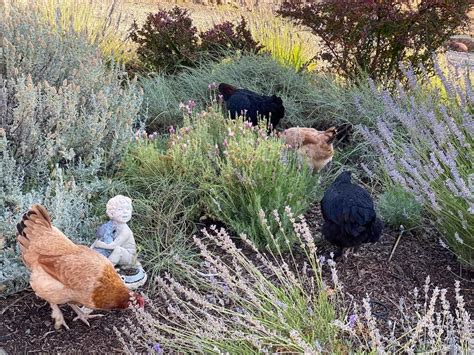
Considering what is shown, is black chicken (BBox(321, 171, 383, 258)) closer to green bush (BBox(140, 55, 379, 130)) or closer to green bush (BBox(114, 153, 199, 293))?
green bush (BBox(114, 153, 199, 293))

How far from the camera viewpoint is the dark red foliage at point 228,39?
6.58 m

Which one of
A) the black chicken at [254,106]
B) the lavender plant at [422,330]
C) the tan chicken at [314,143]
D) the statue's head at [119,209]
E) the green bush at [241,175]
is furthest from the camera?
the black chicken at [254,106]

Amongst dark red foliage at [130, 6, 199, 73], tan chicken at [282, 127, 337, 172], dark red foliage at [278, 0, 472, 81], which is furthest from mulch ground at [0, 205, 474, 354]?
dark red foliage at [130, 6, 199, 73]

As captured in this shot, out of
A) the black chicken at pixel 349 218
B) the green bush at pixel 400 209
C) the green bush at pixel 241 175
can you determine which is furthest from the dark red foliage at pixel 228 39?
the black chicken at pixel 349 218

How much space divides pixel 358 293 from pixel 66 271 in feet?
4.67

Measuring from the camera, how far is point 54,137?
11.9 feet

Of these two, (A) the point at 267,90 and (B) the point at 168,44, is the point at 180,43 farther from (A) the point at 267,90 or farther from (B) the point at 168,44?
(A) the point at 267,90

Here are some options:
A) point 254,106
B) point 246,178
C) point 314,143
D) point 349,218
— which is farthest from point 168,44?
point 349,218

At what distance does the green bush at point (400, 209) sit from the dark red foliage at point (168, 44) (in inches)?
134

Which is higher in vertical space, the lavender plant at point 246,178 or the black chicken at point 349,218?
the black chicken at point 349,218

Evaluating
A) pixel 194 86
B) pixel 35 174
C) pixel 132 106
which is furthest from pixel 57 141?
pixel 194 86

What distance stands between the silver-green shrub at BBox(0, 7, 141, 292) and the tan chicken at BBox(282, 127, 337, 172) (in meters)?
1.12

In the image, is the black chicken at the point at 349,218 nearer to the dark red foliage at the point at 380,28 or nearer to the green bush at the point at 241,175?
the green bush at the point at 241,175

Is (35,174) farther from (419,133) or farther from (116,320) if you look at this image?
(419,133)
